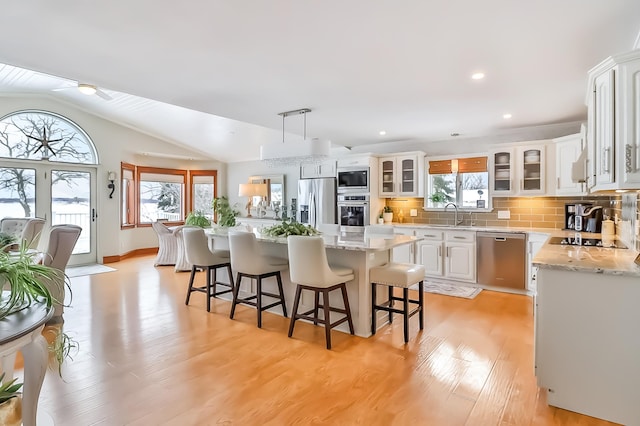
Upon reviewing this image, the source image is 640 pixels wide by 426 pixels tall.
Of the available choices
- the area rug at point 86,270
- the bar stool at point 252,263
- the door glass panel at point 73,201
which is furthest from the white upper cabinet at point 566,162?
the door glass panel at point 73,201

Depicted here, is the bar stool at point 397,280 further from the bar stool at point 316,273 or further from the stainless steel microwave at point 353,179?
the stainless steel microwave at point 353,179

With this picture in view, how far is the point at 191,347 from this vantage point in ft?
10.3

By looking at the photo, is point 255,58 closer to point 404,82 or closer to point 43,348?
point 404,82

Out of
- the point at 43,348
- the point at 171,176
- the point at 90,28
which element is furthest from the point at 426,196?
the point at 171,176

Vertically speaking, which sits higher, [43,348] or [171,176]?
[171,176]

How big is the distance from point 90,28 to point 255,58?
3.71 feet

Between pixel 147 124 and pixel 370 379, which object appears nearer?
pixel 370 379

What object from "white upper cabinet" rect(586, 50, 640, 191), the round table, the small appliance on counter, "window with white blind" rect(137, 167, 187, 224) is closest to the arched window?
"window with white blind" rect(137, 167, 187, 224)

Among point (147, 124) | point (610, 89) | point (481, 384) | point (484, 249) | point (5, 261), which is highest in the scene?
point (147, 124)

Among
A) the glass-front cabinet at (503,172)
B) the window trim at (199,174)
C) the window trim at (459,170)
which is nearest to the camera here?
the glass-front cabinet at (503,172)

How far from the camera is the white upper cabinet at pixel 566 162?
180 inches

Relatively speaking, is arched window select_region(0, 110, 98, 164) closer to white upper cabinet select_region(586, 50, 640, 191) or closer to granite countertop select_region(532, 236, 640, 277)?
granite countertop select_region(532, 236, 640, 277)

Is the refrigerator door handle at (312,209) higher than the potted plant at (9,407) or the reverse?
higher

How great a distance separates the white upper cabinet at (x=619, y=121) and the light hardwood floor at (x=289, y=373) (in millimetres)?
1444
